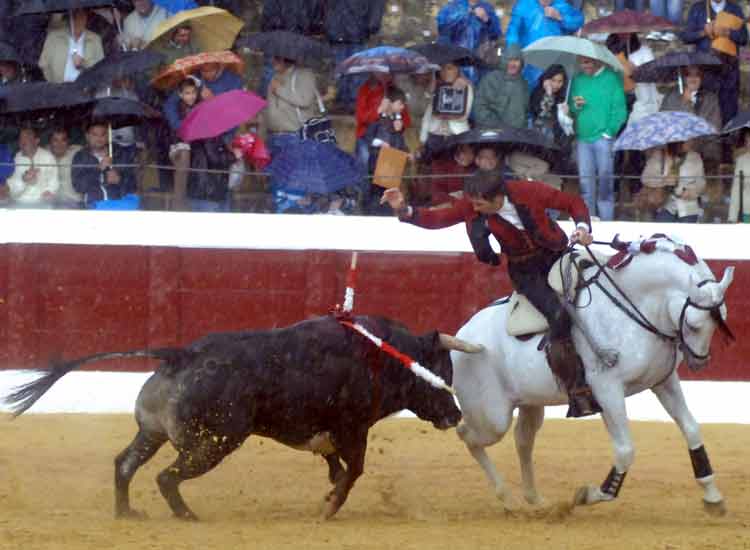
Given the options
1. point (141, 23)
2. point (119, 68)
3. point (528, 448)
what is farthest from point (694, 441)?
point (141, 23)

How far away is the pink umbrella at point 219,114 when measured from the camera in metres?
11.1

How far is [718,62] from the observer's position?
1175 centimetres

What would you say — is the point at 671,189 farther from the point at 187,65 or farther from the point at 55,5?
the point at 55,5

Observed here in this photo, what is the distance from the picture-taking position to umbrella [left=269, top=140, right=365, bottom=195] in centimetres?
1107

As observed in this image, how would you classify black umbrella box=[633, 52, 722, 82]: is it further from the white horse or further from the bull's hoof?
the bull's hoof

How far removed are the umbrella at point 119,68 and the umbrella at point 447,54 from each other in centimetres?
193

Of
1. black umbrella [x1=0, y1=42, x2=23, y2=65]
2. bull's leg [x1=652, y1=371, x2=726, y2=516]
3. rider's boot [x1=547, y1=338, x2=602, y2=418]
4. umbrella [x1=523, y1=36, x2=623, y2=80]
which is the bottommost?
bull's leg [x1=652, y1=371, x2=726, y2=516]

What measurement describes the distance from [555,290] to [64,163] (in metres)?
4.76

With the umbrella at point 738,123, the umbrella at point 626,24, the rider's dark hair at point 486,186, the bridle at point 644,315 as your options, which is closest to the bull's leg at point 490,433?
the bridle at point 644,315

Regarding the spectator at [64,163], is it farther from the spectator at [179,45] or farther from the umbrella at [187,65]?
the spectator at [179,45]

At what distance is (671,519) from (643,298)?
1117 mm

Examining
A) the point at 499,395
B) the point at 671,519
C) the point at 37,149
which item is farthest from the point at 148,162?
the point at 671,519

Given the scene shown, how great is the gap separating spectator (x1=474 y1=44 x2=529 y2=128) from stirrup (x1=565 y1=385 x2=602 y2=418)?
4347 mm

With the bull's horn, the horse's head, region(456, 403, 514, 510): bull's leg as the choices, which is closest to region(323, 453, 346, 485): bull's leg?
region(456, 403, 514, 510): bull's leg
